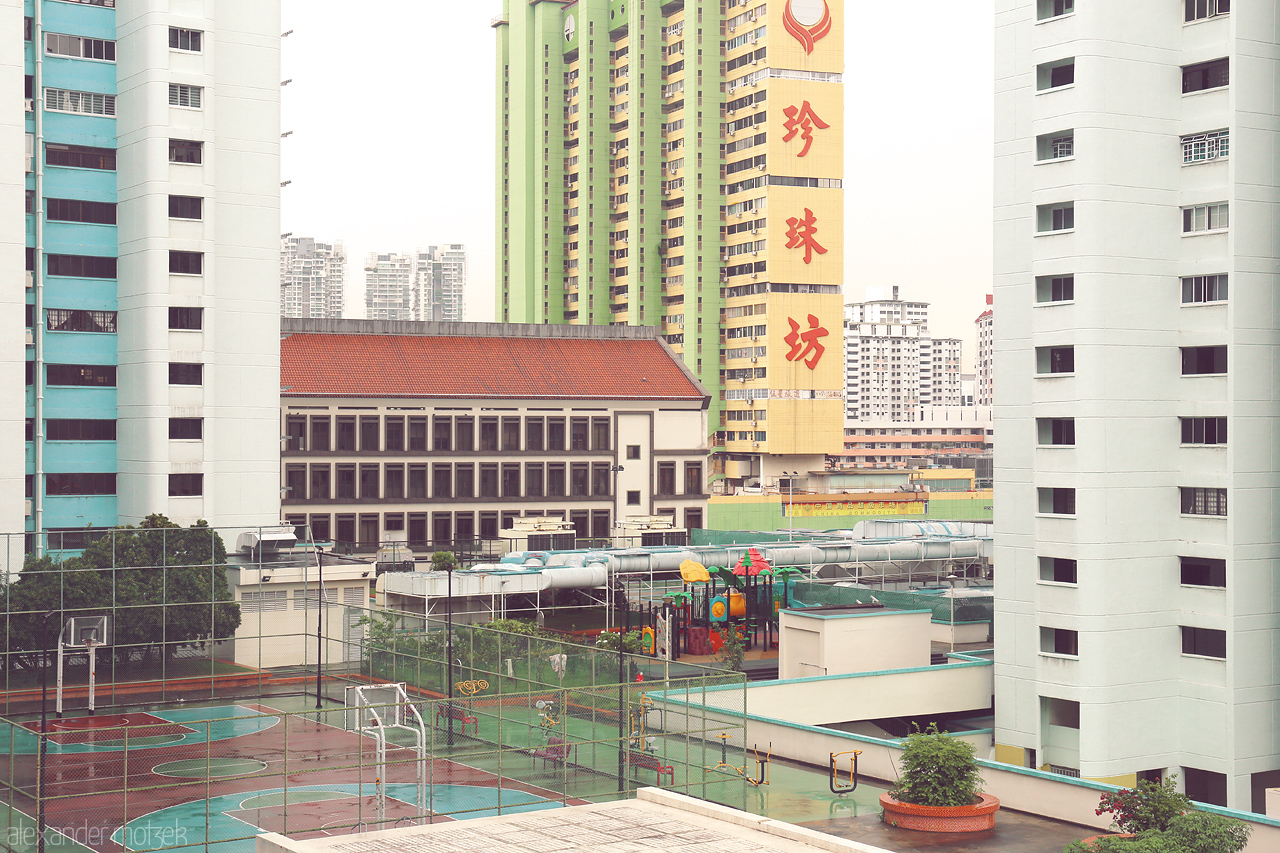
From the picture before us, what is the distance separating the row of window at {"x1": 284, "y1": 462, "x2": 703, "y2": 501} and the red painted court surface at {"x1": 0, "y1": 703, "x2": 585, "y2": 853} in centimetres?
3576

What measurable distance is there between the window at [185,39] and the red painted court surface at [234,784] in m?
38.0

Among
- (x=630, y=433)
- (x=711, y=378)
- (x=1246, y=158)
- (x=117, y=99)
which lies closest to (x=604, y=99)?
(x=711, y=378)

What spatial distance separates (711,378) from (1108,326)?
356 feet

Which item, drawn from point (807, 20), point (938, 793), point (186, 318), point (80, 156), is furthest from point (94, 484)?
point (807, 20)

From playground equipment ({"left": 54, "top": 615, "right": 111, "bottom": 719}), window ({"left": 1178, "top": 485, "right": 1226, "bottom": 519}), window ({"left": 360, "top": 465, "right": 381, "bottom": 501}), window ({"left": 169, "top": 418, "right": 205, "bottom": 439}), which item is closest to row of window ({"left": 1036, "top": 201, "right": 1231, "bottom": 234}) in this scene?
window ({"left": 1178, "top": 485, "right": 1226, "bottom": 519})

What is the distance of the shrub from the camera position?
120ft

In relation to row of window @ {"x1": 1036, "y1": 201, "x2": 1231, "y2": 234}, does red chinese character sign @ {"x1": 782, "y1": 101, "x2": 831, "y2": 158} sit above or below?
above

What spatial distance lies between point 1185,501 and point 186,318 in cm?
5258

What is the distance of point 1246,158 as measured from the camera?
49.6 metres

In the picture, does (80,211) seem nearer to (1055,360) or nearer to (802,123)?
(1055,360)

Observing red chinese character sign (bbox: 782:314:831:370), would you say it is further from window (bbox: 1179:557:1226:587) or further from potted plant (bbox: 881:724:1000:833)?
potted plant (bbox: 881:724:1000:833)

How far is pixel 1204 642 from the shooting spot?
50.5 metres

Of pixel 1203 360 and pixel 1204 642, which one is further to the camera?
Answer: pixel 1203 360

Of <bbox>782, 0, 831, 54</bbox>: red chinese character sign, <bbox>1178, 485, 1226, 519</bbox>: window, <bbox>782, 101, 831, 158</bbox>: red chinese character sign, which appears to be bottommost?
<bbox>1178, 485, 1226, 519</bbox>: window
